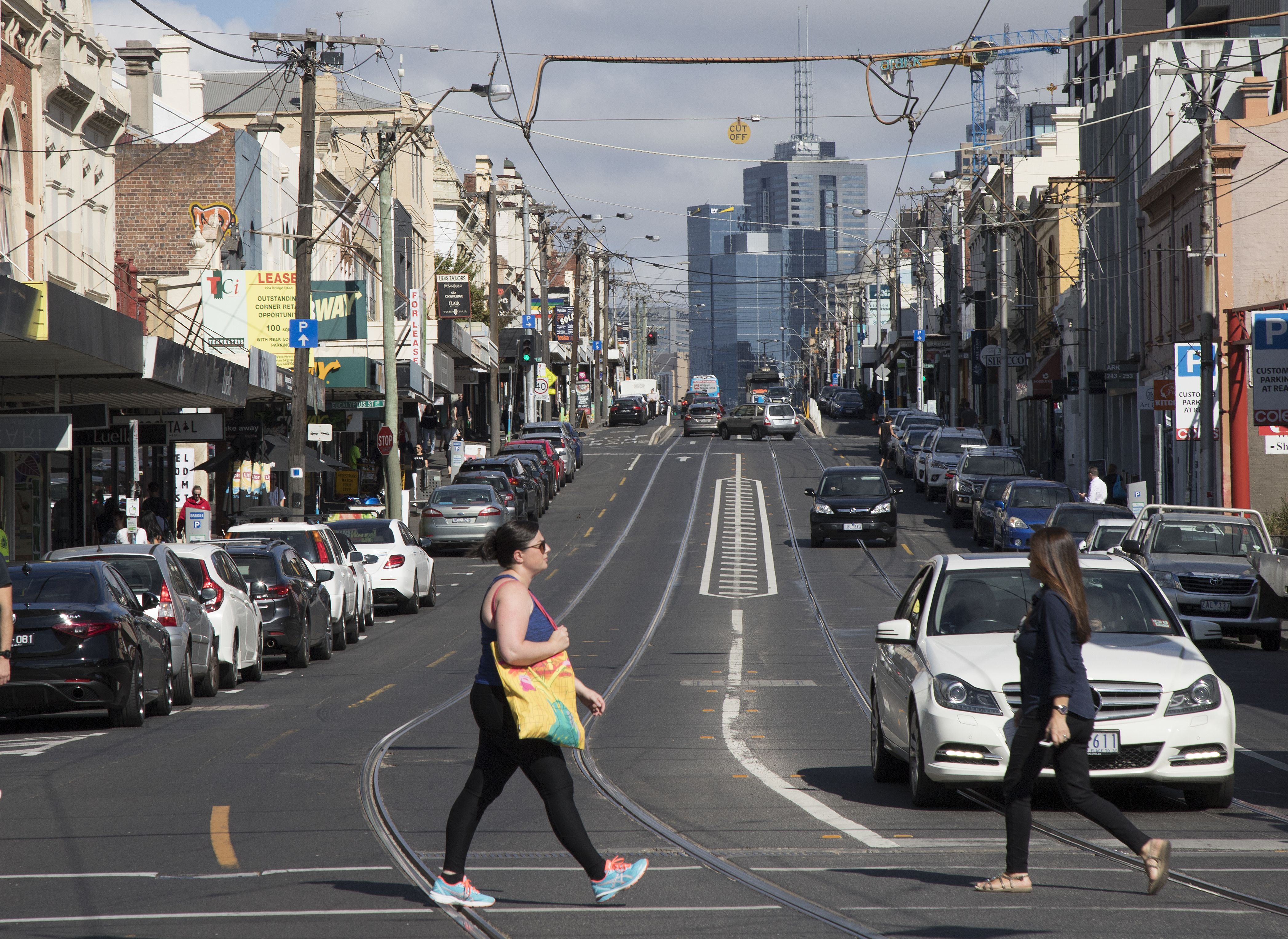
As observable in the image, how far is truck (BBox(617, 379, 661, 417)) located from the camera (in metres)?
113

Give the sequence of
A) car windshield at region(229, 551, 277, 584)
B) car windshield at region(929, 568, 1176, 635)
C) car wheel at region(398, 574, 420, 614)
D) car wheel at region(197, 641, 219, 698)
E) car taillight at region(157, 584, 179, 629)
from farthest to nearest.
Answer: car wheel at region(398, 574, 420, 614), car windshield at region(229, 551, 277, 584), car wheel at region(197, 641, 219, 698), car taillight at region(157, 584, 179, 629), car windshield at region(929, 568, 1176, 635)

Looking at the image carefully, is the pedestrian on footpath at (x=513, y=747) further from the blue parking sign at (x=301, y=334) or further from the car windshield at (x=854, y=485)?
the car windshield at (x=854, y=485)

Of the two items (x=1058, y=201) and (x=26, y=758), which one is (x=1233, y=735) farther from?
(x=1058, y=201)

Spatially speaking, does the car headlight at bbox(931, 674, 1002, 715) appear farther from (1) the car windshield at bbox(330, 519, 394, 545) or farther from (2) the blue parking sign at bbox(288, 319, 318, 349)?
(2) the blue parking sign at bbox(288, 319, 318, 349)

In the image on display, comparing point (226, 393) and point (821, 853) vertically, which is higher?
point (226, 393)

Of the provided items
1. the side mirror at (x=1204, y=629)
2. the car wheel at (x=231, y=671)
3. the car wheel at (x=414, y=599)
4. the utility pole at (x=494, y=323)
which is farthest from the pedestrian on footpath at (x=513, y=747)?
the utility pole at (x=494, y=323)

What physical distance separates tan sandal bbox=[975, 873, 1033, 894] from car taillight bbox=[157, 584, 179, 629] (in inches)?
423

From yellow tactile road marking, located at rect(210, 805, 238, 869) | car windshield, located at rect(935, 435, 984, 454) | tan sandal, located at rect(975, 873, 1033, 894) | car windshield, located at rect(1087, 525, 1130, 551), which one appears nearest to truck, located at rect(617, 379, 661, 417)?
car windshield, located at rect(935, 435, 984, 454)

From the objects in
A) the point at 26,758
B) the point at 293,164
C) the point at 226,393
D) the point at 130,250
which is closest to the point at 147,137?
the point at 130,250

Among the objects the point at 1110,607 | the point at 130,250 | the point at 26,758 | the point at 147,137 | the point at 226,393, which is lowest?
the point at 26,758

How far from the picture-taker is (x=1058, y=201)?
52.5m

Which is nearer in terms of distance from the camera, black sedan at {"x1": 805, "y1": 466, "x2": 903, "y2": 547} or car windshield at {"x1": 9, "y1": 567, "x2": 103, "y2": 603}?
car windshield at {"x1": 9, "y1": 567, "x2": 103, "y2": 603}

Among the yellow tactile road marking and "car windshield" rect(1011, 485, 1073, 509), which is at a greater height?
"car windshield" rect(1011, 485, 1073, 509)

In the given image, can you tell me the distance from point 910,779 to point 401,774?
11.4 ft
